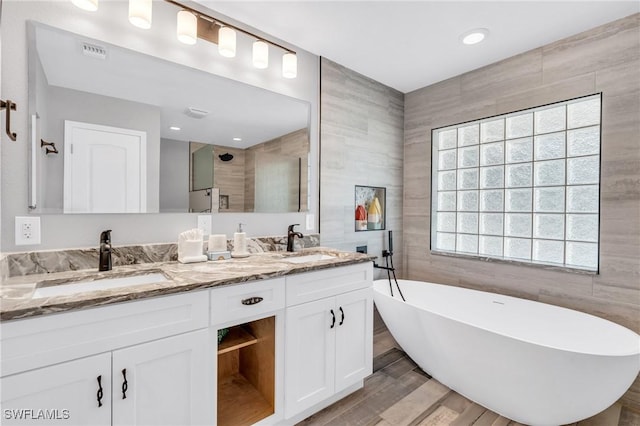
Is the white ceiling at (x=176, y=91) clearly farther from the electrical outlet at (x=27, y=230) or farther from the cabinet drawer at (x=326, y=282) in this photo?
the cabinet drawer at (x=326, y=282)

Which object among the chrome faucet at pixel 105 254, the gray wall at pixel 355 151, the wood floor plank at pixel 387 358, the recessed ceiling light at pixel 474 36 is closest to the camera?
the chrome faucet at pixel 105 254

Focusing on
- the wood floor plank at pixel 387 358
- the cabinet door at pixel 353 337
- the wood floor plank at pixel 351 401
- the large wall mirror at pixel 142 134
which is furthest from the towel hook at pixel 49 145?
the wood floor plank at pixel 387 358

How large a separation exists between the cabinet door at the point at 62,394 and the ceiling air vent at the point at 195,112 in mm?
1330

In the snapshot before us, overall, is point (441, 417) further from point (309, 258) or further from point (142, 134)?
point (142, 134)

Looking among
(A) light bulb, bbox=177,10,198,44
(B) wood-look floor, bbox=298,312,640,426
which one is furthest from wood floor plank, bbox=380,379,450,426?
(A) light bulb, bbox=177,10,198,44

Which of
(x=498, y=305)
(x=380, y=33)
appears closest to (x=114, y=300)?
(x=380, y=33)

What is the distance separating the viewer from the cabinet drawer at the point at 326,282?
1562 mm

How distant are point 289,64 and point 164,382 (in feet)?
6.60

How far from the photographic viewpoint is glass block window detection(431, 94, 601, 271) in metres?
2.15

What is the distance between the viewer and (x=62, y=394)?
977mm

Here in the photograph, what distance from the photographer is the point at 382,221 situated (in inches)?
116

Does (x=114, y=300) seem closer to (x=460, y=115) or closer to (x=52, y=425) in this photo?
(x=52, y=425)

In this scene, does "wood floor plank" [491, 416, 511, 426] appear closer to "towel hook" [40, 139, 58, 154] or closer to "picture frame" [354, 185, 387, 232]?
"picture frame" [354, 185, 387, 232]

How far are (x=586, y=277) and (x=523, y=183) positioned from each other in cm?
83
